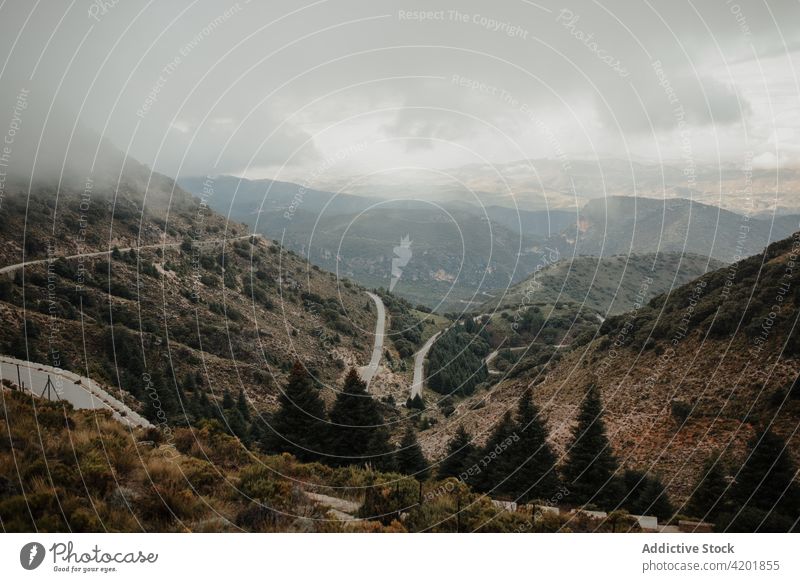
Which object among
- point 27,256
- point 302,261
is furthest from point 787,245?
point 302,261

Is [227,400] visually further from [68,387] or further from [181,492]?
[181,492]

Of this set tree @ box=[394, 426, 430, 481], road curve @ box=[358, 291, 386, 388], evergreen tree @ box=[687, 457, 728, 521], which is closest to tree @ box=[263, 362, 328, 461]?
tree @ box=[394, 426, 430, 481]

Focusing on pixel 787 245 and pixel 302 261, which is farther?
pixel 302 261

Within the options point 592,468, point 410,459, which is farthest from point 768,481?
point 410,459

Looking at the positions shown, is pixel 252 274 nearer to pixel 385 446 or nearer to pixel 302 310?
pixel 302 310

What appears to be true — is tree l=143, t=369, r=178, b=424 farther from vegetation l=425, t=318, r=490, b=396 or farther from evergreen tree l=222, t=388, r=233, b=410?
vegetation l=425, t=318, r=490, b=396
